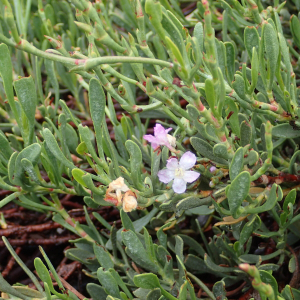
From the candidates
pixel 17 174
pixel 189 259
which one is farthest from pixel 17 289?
pixel 189 259

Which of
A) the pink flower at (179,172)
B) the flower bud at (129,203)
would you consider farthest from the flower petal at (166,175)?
the flower bud at (129,203)

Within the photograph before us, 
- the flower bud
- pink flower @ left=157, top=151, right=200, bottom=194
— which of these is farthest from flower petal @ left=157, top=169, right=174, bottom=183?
the flower bud

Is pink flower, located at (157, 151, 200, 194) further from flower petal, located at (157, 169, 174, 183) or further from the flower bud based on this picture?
the flower bud

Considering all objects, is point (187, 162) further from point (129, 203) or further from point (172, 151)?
point (129, 203)

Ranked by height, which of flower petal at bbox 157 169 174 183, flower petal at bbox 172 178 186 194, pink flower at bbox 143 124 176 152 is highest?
pink flower at bbox 143 124 176 152

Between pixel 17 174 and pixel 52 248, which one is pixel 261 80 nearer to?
pixel 17 174

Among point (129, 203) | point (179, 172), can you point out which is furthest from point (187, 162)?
point (129, 203)

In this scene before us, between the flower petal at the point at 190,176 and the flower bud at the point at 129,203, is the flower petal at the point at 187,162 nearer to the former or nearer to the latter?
the flower petal at the point at 190,176
